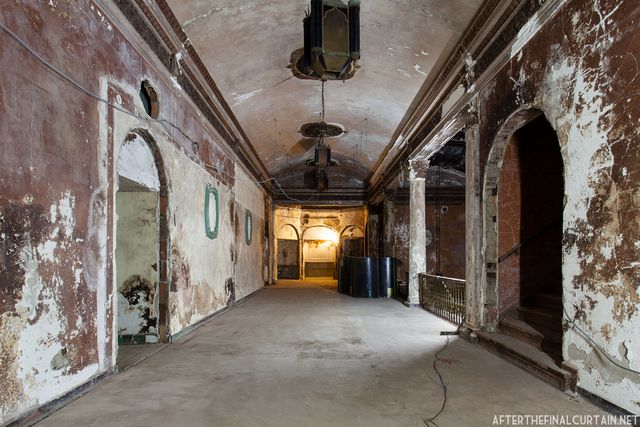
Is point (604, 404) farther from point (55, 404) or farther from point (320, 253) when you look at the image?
point (320, 253)

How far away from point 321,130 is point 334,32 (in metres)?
6.52

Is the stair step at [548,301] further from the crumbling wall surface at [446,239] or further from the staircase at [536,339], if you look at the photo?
the crumbling wall surface at [446,239]

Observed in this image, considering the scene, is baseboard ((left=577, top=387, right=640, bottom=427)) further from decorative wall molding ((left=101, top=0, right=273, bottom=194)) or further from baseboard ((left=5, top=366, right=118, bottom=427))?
decorative wall molding ((left=101, top=0, right=273, bottom=194))

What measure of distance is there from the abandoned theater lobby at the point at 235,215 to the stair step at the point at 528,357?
3 cm

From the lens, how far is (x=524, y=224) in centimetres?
534

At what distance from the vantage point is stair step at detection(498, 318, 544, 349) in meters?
4.36

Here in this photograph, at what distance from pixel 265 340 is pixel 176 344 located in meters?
1.09

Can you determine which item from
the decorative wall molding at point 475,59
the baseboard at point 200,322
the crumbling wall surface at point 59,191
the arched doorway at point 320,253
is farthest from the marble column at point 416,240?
the arched doorway at point 320,253

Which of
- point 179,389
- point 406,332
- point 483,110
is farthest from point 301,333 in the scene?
Result: point 483,110

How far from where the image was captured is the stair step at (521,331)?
436cm

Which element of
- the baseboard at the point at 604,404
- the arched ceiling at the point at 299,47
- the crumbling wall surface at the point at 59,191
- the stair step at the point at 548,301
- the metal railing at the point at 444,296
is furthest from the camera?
the metal railing at the point at 444,296

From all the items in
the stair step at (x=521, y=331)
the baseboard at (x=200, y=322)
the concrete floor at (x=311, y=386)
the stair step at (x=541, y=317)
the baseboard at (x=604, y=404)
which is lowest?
the baseboard at (x=200, y=322)

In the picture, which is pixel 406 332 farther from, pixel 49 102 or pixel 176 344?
pixel 49 102

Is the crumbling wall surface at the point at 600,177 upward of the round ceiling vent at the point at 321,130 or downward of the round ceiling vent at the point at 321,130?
downward
